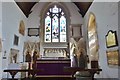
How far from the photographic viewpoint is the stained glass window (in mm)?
11008

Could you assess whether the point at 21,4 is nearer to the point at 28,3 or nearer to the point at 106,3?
the point at 28,3

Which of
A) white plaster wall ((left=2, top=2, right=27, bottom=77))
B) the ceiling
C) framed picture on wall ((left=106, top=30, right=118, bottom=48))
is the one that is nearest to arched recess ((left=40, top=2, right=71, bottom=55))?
the ceiling

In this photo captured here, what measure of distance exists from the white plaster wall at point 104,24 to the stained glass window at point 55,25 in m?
3.38

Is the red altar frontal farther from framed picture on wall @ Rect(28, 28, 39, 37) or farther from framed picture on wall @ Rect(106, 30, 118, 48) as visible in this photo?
framed picture on wall @ Rect(106, 30, 118, 48)

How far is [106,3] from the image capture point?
6.18 metres

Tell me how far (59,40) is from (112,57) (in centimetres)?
553

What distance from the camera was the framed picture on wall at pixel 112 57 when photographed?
5.22 metres

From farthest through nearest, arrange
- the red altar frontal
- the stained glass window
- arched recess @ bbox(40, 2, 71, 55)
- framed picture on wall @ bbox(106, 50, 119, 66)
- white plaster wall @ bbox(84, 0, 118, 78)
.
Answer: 1. the stained glass window
2. arched recess @ bbox(40, 2, 71, 55)
3. the red altar frontal
4. white plaster wall @ bbox(84, 0, 118, 78)
5. framed picture on wall @ bbox(106, 50, 119, 66)

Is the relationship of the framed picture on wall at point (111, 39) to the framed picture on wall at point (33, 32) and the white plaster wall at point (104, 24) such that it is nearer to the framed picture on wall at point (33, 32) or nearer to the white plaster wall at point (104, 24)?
the white plaster wall at point (104, 24)

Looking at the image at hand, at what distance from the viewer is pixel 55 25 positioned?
36.6ft

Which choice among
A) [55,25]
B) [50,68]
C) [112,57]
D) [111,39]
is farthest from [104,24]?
[55,25]

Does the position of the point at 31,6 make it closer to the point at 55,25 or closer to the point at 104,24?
the point at 55,25

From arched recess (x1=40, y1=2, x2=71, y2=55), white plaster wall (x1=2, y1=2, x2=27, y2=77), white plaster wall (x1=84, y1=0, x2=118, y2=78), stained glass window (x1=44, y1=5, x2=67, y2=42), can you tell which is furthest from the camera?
stained glass window (x1=44, y1=5, x2=67, y2=42)

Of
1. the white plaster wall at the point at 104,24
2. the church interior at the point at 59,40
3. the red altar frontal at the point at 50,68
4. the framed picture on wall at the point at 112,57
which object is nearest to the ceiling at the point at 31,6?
the church interior at the point at 59,40
